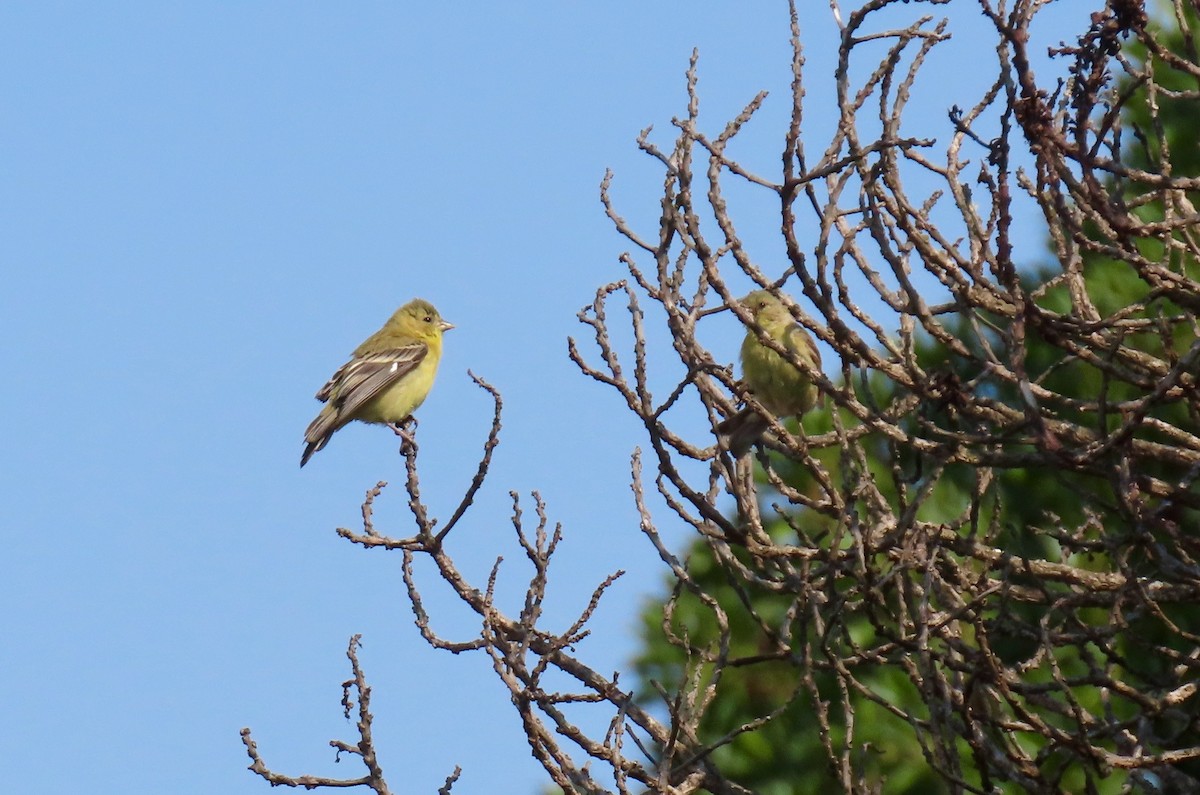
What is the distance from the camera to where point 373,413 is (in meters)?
11.2

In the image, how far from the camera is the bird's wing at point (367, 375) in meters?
11.1

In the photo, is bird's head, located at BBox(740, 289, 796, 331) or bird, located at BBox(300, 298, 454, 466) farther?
bird, located at BBox(300, 298, 454, 466)

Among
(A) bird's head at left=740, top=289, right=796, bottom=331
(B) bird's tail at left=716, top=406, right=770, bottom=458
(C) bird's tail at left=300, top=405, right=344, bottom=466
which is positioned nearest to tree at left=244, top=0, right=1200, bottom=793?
(B) bird's tail at left=716, top=406, right=770, bottom=458

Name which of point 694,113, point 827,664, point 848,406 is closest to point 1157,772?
point 827,664

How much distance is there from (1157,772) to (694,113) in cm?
237

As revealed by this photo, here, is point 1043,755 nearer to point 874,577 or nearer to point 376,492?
point 874,577

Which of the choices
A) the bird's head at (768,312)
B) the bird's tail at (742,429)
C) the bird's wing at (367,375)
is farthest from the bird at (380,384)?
the bird's tail at (742,429)

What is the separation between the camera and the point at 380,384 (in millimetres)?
11219

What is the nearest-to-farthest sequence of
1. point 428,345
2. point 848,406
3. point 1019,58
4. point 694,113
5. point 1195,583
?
1. point 1019,58
2. point 1195,583
3. point 848,406
4. point 694,113
5. point 428,345

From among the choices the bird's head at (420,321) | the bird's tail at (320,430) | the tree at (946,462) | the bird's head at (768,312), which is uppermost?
the bird's head at (420,321)

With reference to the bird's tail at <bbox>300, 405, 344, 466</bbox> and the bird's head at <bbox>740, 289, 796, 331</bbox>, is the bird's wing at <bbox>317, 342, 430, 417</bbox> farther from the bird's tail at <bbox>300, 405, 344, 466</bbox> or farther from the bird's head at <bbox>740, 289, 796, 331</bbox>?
the bird's head at <bbox>740, 289, 796, 331</bbox>

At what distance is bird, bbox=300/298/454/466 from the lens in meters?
11.1

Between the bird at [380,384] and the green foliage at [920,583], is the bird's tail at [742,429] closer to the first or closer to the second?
the green foliage at [920,583]

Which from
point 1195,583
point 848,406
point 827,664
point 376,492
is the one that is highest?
point 376,492
